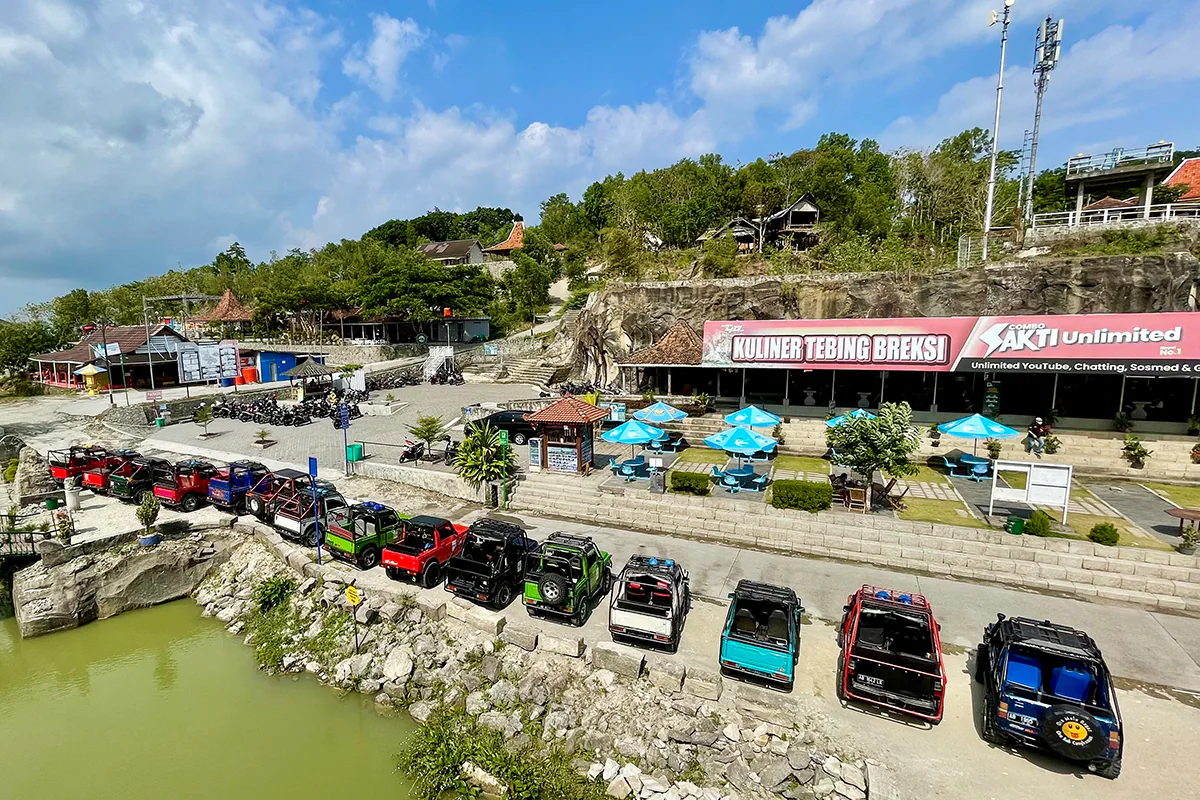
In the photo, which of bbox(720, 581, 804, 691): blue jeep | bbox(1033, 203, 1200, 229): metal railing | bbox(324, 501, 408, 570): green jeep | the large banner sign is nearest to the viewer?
bbox(720, 581, 804, 691): blue jeep

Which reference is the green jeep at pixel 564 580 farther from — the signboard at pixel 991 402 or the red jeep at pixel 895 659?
the signboard at pixel 991 402

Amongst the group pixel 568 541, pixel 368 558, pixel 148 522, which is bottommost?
pixel 368 558

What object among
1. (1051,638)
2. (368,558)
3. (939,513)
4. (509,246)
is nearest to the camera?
(1051,638)

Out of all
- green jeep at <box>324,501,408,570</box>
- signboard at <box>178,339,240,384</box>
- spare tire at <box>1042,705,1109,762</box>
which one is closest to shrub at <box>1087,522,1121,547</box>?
spare tire at <box>1042,705,1109,762</box>

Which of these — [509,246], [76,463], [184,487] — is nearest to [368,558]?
[184,487]

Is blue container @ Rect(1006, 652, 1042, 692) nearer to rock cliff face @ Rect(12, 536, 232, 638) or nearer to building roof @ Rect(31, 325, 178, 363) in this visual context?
rock cliff face @ Rect(12, 536, 232, 638)

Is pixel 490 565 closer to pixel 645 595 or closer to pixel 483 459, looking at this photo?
pixel 645 595

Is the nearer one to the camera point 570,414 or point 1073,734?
point 1073,734

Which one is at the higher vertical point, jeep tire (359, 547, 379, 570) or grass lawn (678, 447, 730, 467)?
grass lawn (678, 447, 730, 467)
